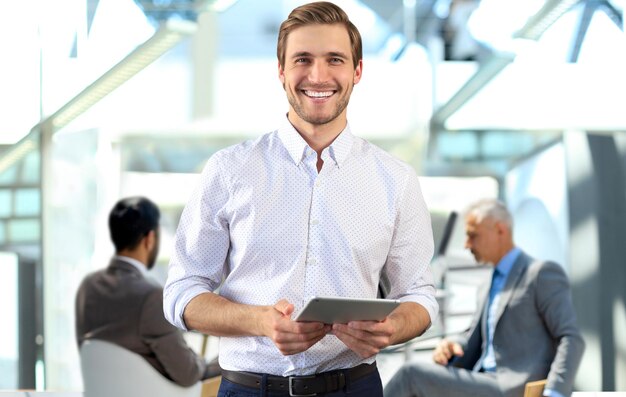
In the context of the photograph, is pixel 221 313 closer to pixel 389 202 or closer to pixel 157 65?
pixel 389 202

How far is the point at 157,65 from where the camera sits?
17.3 ft

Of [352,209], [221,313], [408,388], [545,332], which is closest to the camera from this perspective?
[221,313]

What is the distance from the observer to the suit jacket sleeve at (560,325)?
4.01 meters

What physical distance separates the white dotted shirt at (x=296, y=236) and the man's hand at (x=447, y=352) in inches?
99.9

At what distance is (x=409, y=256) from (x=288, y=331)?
36 cm

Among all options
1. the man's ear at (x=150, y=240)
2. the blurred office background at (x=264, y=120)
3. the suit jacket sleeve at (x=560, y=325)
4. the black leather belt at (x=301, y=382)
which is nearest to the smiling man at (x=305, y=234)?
the black leather belt at (x=301, y=382)

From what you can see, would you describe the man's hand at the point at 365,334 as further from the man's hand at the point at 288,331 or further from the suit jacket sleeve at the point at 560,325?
the suit jacket sleeve at the point at 560,325

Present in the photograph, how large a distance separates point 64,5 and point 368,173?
375 cm

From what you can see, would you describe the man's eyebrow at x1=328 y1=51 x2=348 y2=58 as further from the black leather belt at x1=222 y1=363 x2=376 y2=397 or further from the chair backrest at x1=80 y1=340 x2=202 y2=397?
the chair backrest at x1=80 y1=340 x2=202 y2=397

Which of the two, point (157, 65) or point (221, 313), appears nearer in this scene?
point (221, 313)

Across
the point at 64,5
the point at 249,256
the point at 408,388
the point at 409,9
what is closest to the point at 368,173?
the point at 249,256

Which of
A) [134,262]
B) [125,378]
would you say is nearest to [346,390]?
[125,378]

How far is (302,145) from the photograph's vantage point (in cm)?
193

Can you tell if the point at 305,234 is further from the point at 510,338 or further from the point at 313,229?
the point at 510,338
